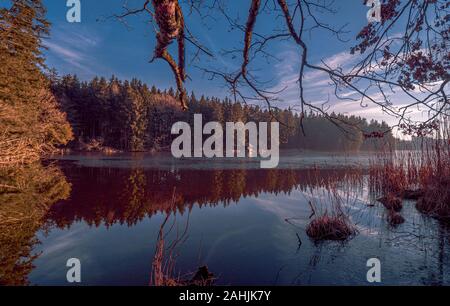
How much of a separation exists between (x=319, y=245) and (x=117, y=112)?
5107cm

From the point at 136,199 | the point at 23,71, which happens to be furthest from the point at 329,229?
the point at 23,71

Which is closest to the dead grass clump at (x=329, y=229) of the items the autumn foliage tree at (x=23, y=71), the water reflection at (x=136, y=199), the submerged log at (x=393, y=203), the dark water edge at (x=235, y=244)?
the dark water edge at (x=235, y=244)

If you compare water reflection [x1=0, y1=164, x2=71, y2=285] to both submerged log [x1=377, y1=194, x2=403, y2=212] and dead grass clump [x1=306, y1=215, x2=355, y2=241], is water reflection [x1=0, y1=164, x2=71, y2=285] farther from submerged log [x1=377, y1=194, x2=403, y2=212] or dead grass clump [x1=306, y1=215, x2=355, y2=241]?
submerged log [x1=377, y1=194, x2=403, y2=212]

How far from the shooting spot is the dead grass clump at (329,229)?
200 inches

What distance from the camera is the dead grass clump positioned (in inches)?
200

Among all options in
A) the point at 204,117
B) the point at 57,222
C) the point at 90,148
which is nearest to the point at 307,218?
the point at 57,222

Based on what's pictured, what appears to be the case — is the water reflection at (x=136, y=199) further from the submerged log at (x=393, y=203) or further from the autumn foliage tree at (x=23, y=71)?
the autumn foliage tree at (x=23, y=71)

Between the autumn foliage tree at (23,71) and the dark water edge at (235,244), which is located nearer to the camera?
the dark water edge at (235,244)

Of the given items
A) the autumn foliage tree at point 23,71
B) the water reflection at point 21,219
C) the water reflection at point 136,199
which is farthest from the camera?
the autumn foliage tree at point 23,71

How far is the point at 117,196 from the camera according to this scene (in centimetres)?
916

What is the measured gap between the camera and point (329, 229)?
518 centimetres

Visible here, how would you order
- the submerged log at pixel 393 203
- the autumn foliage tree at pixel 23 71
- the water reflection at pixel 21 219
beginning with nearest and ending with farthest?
the water reflection at pixel 21 219
the submerged log at pixel 393 203
the autumn foliage tree at pixel 23 71

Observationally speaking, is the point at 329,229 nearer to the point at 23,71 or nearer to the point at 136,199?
the point at 136,199

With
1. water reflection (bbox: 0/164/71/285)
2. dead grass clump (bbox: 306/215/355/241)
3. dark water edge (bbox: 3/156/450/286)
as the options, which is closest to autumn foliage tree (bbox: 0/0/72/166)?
water reflection (bbox: 0/164/71/285)
